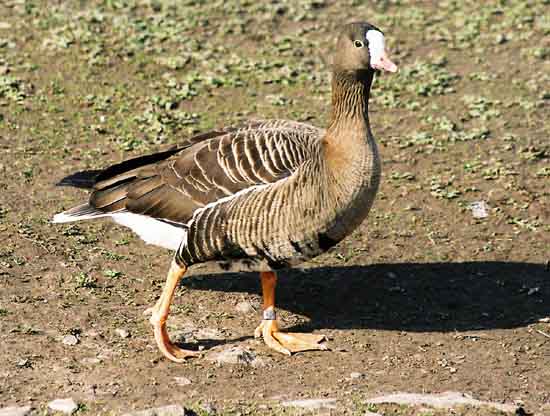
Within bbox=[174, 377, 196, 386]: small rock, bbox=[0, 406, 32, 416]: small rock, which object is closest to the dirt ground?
bbox=[174, 377, 196, 386]: small rock

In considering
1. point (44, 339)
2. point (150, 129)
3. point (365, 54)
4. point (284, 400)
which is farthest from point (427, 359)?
point (150, 129)

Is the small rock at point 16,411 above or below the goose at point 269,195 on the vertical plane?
below

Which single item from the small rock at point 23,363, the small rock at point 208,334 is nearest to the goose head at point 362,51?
the small rock at point 208,334

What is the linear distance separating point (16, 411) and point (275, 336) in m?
1.90

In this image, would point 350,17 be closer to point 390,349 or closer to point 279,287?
point 279,287

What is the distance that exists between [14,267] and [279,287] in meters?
1.98

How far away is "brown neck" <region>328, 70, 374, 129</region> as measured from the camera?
275 inches

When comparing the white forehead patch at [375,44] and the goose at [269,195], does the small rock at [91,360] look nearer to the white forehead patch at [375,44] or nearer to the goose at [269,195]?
the goose at [269,195]

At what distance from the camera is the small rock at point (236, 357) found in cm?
675

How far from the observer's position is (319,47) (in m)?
11.9

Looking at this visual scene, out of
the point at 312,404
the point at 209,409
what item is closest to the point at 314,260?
the point at 312,404

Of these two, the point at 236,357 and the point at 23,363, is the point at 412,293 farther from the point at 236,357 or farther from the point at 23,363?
the point at 23,363

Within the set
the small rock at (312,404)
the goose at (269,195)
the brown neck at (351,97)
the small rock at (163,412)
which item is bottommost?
the small rock at (312,404)

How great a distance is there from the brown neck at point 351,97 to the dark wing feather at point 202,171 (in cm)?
25
